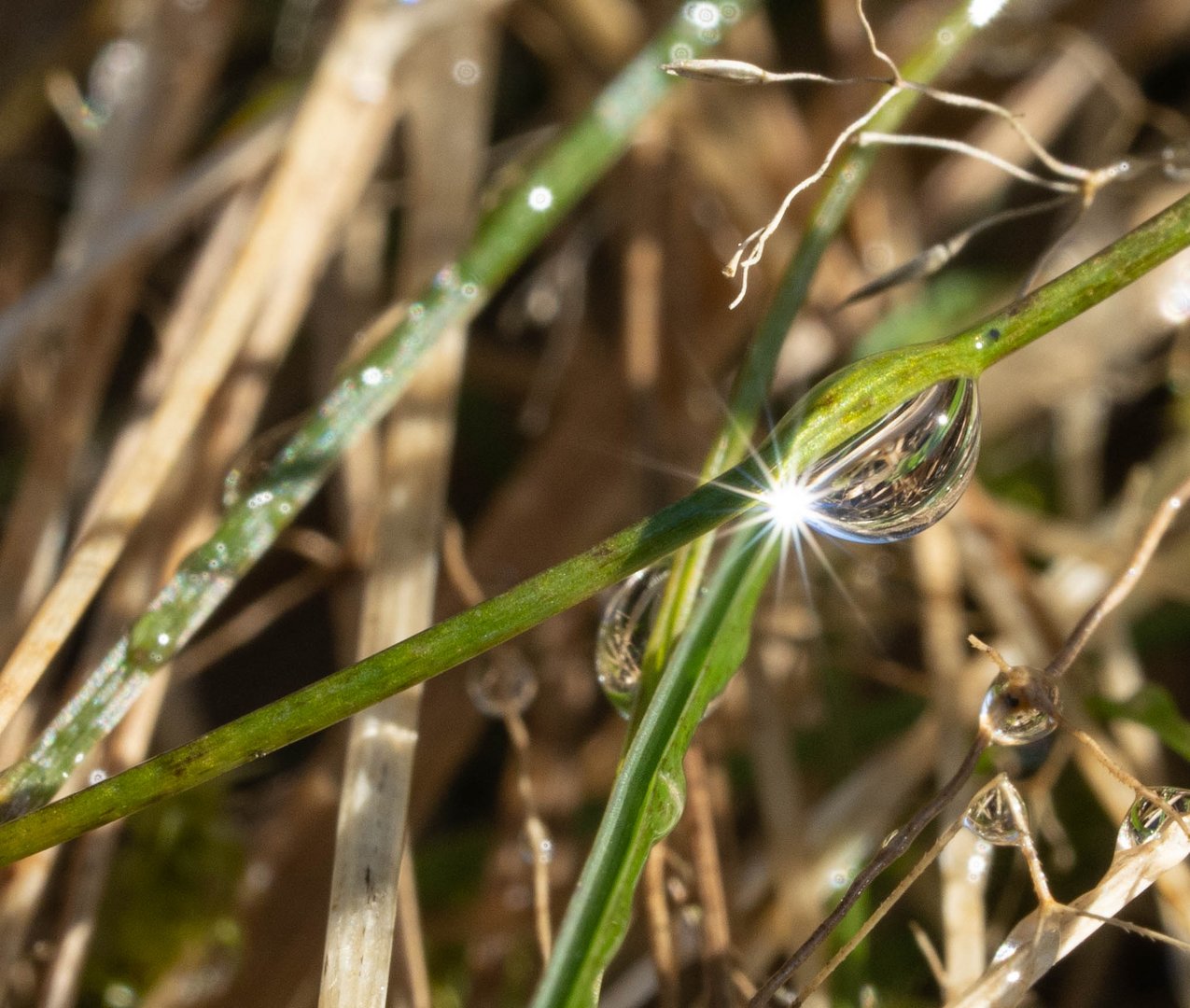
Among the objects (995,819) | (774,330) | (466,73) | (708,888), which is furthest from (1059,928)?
(466,73)

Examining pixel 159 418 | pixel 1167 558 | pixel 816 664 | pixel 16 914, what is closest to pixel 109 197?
pixel 159 418

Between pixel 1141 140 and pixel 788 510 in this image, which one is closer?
pixel 788 510

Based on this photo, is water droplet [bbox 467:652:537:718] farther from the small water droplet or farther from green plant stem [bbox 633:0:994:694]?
the small water droplet

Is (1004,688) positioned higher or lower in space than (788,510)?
lower

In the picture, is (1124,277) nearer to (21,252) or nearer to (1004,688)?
(1004,688)

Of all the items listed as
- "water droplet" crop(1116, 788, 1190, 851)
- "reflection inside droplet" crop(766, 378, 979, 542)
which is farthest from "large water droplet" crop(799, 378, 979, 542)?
"water droplet" crop(1116, 788, 1190, 851)

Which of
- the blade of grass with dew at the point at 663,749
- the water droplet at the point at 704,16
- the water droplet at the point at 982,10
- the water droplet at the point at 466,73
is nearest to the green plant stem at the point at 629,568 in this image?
the blade of grass with dew at the point at 663,749
